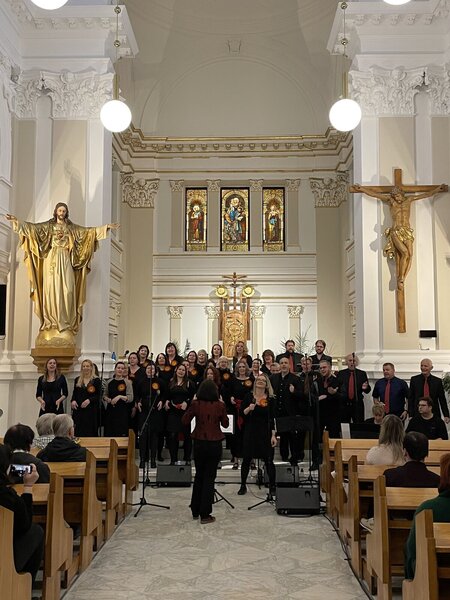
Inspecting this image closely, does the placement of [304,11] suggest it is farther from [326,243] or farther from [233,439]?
[233,439]

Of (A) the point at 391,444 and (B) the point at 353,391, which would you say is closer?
(A) the point at 391,444

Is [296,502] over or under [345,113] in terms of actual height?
under

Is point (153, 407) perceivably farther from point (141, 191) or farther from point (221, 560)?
point (141, 191)

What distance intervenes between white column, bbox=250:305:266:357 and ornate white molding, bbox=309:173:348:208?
10.9 feet

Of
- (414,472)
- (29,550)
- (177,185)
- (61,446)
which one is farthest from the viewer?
(177,185)

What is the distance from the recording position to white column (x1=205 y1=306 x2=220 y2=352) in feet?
59.7

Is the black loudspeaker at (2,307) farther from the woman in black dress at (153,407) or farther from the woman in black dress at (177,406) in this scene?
the woman in black dress at (177,406)

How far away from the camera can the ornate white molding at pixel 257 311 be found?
18.2m

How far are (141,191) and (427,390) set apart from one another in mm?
11507

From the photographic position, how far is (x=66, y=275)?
34.2ft

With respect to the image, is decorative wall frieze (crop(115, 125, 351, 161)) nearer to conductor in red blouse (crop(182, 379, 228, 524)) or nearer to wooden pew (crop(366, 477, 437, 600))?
conductor in red blouse (crop(182, 379, 228, 524))

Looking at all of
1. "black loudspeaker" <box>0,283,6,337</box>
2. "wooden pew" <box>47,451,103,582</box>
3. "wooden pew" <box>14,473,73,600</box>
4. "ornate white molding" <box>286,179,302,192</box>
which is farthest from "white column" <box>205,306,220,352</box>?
"wooden pew" <box>14,473,73,600</box>

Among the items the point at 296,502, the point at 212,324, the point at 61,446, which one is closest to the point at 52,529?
the point at 61,446

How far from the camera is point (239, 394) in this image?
32.0 ft
